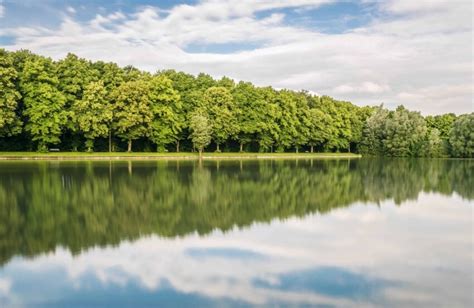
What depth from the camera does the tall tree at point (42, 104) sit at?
2308 inches

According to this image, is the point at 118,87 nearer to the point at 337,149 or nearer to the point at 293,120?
the point at 293,120

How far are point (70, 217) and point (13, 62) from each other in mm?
54783

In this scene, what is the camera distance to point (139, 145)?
242ft

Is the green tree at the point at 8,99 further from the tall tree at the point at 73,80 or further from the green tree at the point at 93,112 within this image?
the green tree at the point at 93,112

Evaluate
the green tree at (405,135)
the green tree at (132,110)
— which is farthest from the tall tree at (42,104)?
the green tree at (405,135)

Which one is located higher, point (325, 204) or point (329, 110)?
point (329, 110)

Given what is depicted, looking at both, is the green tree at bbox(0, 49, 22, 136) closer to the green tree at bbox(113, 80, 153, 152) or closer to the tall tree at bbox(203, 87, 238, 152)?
the green tree at bbox(113, 80, 153, 152)

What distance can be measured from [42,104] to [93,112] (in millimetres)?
6301

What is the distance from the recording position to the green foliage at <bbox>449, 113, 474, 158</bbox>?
80125mm

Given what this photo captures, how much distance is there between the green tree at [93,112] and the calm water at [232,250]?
4121 cm

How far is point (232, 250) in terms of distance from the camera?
1125 centimetres

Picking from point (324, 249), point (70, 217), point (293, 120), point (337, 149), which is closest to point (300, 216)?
point (324, 249)

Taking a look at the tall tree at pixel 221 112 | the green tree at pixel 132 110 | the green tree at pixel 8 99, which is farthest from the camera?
the tall tree at pixel 221 112

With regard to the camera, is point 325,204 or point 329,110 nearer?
point 325,204
